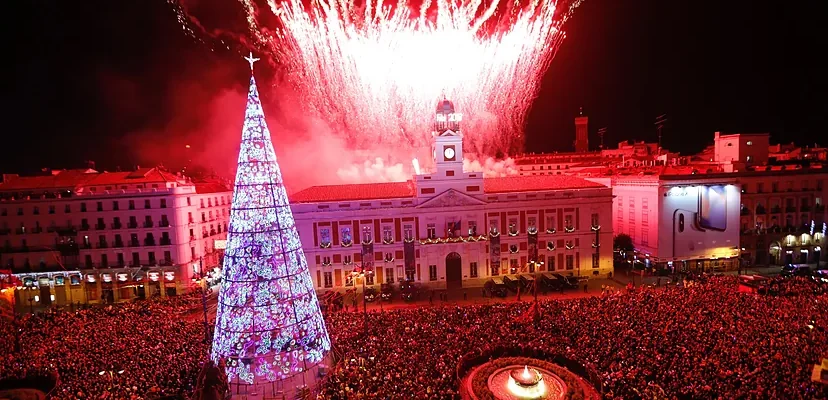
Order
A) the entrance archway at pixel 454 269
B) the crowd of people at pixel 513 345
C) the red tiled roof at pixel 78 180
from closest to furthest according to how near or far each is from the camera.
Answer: the crowd of people at pixel 513 345, the entrance archway at pixel 454 269, the red tiled roof at pixel 78 180

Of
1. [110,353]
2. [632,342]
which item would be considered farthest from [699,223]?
[110,353]

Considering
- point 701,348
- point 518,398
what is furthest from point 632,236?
point 518,398

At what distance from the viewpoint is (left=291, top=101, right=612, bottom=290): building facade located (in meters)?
46.3

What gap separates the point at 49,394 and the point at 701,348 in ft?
108

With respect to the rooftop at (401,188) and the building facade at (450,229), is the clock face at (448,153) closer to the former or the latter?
the building facade at (450,229)

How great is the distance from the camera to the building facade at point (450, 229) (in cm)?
4631

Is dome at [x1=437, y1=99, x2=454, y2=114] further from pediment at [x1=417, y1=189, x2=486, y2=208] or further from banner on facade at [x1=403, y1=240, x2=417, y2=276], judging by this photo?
banner on facade at [x1=403, y1=240, x2=417, y2=276]

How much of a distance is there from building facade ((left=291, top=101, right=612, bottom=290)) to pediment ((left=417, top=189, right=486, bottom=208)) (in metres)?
0.10

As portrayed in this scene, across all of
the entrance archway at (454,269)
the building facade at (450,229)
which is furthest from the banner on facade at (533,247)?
the entrance archway at (454,269)

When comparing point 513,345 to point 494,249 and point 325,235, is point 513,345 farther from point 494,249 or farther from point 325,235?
point 325,235

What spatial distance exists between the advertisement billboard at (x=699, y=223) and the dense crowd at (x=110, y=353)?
4515 centimetres

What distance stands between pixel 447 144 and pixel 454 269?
42.9 feet

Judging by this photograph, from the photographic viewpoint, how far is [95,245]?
45562 millimetres

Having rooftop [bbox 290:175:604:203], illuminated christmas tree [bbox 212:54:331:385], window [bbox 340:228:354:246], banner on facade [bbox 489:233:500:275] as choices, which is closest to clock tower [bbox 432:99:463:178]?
rooftop [bbox 290:175:604:203]
